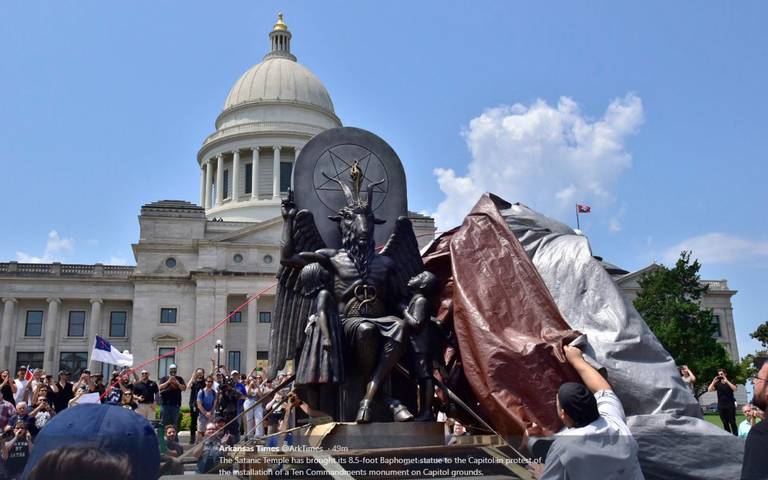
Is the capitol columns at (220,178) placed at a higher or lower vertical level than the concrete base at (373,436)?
higher

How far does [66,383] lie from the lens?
13.6 meters

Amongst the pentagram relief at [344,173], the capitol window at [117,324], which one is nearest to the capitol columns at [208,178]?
the capitol window at [117,324]

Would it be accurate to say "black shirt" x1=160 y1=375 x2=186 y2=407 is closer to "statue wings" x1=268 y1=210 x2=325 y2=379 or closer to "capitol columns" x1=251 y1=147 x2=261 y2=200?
"statue wings" x1=268 y1=210 x2=325 y2=379

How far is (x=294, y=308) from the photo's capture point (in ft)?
25.0

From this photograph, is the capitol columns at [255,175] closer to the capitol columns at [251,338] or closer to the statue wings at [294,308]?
the capitol columns at [251,338]

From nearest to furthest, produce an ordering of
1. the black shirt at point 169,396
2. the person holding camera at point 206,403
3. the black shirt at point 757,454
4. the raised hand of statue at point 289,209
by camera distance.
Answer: the black shirt at point 757,454
the raised hand of statue at point 289,209
the person holding camera at point 206,403
the black shirt at point 169,396

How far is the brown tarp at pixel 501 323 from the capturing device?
257 inches

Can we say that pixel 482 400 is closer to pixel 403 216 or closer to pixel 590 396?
pixel 403 216

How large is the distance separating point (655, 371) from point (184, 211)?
51.0m

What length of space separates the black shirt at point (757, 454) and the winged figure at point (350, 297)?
Answer: 3656mm

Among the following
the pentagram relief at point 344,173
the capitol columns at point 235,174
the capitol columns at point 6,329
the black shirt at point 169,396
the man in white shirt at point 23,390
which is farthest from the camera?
the capitol columns at point 235,174

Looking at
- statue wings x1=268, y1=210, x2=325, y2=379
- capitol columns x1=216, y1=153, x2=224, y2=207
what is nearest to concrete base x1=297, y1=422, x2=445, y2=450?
statue wings x1=268, y1=210, x2=325, y2=379

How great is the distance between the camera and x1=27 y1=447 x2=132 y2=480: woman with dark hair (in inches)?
67.0

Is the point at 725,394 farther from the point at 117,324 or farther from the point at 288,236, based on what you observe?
the point at 117,324
